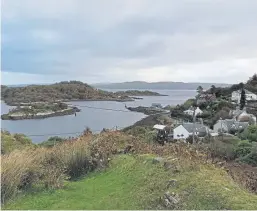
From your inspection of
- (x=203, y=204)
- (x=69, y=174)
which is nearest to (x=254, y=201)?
(x=203, y=204)

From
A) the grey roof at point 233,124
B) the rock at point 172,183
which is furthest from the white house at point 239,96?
the rock at point 172,183

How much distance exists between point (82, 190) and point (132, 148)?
2.58 meters

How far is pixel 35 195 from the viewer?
5.96 m

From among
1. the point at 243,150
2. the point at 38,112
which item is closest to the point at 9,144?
the point at 243,150

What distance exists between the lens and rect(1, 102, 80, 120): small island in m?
77.4

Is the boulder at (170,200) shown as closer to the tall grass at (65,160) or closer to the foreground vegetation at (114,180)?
the foreground vegetation at (114,180)

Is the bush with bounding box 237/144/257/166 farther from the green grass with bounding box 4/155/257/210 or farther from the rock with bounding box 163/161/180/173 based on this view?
the rock with bounding box 163/161/180/173

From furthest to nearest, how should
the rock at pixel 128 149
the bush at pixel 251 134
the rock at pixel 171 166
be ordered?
the bush at pixel 251 134
the rock at pixel 128 149
the rock at pixel 171 166

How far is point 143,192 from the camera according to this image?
212 inches

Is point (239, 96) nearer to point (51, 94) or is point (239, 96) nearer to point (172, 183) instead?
point (172, 183)

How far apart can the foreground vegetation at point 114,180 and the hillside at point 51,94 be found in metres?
103

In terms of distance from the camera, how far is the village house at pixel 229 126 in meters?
41.0

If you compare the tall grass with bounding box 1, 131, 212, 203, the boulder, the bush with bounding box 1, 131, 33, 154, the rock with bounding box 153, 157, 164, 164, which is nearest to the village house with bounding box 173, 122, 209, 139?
the bush with bounding box 1, 131, 33, 154

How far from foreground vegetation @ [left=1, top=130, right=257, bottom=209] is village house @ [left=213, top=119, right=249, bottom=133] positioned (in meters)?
34.7
